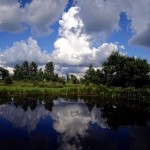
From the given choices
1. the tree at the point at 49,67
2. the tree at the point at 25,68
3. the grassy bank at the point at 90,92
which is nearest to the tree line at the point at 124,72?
the grassy bank at the point at 90,92

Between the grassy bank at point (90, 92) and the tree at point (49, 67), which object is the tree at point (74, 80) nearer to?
the tree at point (49, 67)

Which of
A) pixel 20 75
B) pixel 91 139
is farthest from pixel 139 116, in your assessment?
pixel 20 75

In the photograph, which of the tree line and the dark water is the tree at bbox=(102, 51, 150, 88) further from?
the dark water

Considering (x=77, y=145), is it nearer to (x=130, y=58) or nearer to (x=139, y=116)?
(x=139, y=116)

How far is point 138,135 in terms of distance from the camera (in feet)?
74.0

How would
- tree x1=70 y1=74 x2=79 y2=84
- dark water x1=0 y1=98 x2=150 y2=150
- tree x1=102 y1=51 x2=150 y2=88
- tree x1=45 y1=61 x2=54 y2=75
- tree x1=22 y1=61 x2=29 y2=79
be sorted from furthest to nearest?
tree x1=45 y1=61 x2=54 y2=75 → tree x1=22 y1=61 x2=29 y2=79 → tree x1=70 y1=74 x2=79 y2=84 → tree x1=102 y1=51 x2=150 y2=88 → dark water x1=0 y1=98 x2=150 y2=150

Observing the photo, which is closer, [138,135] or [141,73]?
[138,135]

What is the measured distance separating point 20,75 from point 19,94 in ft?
254

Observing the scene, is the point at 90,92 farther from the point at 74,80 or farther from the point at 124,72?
the point at 74,80

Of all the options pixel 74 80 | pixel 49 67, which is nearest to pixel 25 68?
pixel 49 67

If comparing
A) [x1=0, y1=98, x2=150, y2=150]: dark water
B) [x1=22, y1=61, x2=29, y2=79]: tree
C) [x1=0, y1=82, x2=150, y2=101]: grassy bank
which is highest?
[x1=22, y1=61, x2=29, y2=79]: tree

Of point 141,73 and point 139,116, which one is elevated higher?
point 141,73

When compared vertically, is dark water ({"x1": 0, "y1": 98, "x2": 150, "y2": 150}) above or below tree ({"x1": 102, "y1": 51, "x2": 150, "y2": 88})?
below

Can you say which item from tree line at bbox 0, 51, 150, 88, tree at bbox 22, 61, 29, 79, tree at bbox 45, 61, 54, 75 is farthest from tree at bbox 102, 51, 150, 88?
tree at bbox 45, 61, 54, 75
